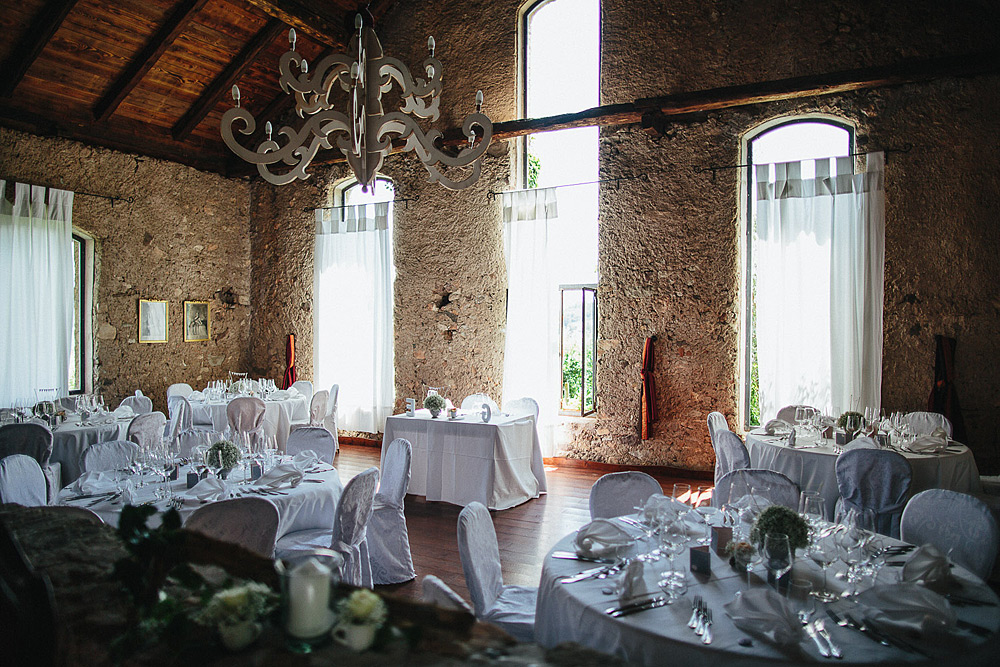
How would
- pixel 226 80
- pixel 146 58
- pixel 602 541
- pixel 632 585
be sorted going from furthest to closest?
1. pixel 226 80
2. pixel 146 58
3. pixel 602 541
4. pixel 632 585

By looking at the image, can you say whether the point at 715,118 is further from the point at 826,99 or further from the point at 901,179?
the point at 901,179

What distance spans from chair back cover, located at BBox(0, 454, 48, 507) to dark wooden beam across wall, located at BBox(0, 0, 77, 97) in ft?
Answer: 17.3

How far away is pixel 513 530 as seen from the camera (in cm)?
494

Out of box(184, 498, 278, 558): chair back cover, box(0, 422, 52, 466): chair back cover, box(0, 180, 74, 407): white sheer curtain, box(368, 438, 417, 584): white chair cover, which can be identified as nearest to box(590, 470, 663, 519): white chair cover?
box(368, 438, 417, 584): white chair cover

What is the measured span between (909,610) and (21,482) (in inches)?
157

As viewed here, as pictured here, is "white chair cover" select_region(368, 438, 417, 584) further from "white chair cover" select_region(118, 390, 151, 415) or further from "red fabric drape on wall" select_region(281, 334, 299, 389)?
"red fabric drape on wall" select_region(281, 334, 299, 389)

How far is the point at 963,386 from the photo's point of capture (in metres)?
5.66

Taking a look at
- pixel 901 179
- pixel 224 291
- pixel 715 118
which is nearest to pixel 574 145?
pixel 715 118

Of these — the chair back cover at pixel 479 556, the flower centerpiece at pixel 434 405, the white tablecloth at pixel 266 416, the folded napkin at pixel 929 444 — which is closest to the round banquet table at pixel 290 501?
the chair back cover at pixel 479 556

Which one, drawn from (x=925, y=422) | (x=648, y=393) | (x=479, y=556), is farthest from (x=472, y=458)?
(x=925, y=422)

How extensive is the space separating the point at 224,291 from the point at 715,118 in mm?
7302

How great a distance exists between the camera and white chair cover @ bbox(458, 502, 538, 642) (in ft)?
7.74

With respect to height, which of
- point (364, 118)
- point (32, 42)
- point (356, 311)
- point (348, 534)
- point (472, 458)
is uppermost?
point (32, 42)

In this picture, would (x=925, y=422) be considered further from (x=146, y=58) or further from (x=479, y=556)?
(x=146, y=58)
